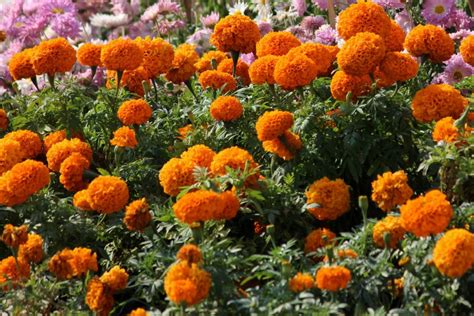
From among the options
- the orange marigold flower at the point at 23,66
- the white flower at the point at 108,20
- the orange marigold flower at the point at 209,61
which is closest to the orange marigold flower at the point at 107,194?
the orange marigold flower at the point at 23,66

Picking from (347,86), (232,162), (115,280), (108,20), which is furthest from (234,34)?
(108,20)

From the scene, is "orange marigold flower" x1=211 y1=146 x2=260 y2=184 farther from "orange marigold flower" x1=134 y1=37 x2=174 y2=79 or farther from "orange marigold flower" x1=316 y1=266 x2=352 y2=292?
"orange marigold flower" x1=134 y1=37 x2=174 y2=79

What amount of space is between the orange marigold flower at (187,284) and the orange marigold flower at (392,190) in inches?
24.7

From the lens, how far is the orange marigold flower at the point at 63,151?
3.58 meters

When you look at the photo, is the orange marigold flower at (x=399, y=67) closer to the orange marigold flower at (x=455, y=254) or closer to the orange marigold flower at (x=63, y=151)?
the orange marigold flower at (x=455, y=254)

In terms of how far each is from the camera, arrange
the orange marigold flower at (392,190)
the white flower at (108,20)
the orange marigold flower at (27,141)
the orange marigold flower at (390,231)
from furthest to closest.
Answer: the white flower at (108,20) → the orange marigold flower at (27,141) → the orange marigold flower at (392,190) → the orange marigold flower at (390,231)

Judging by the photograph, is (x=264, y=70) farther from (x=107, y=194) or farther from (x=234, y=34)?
(x=107, y=194)

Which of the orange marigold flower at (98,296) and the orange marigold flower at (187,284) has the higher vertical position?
the orange marigold flower at (187,284)

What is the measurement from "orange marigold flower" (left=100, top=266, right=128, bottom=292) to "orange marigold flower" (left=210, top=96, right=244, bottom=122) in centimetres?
75

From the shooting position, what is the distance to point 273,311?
257cm

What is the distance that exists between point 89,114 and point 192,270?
1536 millimetres

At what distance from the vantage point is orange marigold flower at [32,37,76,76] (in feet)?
12.7

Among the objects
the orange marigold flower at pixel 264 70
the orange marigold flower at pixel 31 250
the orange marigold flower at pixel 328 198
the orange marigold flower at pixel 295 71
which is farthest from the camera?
the orange marigold flower at pixel 264 70

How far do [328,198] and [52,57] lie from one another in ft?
4.43
